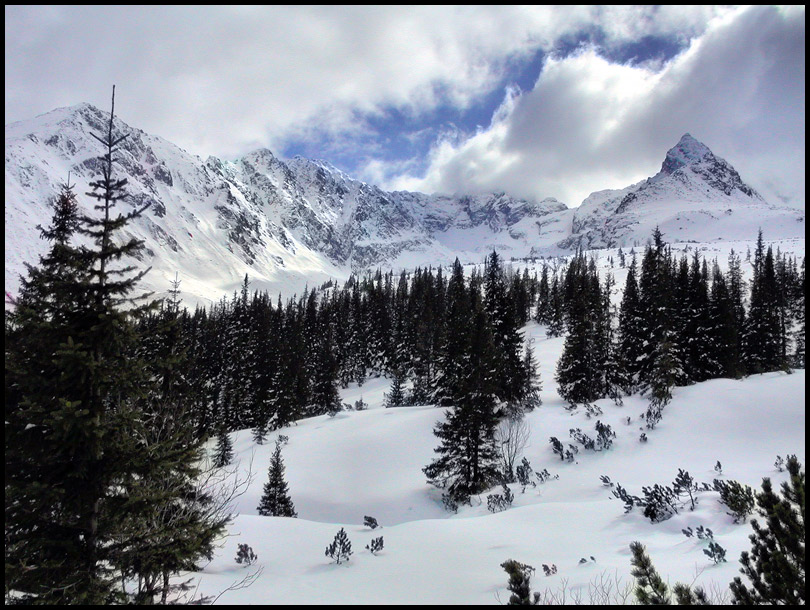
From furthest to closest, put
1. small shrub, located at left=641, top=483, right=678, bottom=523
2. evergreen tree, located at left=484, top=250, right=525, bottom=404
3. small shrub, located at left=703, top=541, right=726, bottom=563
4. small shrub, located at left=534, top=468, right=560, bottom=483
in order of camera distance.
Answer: evergreen tree, located at left=484, top=250, right=525, bottom=404 < small shrub, located at left=534, top=468, right=560, bottom=483 < small shrub, located at left=641, top=483, right=678, bottom=523 < small shrub, located at left=703, top=541, right=726, bottom=563

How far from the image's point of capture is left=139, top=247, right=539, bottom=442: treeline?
31.5 metres

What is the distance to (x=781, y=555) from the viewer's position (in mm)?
5305

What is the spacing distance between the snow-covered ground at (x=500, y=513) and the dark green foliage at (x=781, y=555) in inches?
89.0

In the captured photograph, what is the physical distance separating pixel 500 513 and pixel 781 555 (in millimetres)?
11350

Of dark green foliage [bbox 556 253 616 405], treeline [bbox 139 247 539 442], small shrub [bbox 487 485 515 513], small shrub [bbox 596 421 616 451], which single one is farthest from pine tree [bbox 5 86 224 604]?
dark green foliage [bbox 556 253 616 405]

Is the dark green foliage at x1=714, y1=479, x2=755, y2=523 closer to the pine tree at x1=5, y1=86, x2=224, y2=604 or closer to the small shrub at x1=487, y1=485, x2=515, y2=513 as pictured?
the small shrub at x1=487, y1=485, x2=515, y2=513

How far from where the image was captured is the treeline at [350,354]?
31.5 m

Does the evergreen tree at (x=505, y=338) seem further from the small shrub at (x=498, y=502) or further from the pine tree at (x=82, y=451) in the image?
the pine tree at (x=82, y=451)

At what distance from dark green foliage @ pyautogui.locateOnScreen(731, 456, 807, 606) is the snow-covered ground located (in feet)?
7.42

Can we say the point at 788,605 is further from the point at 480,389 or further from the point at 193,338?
the point at 193,338

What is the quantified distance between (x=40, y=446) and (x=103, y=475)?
1.09m

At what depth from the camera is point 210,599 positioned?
883 centimetres

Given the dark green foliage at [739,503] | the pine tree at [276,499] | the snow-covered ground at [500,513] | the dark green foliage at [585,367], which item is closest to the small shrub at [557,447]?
the snow-covered ground at [500,513]

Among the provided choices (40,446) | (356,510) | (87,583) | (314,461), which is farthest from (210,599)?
(314,461)
